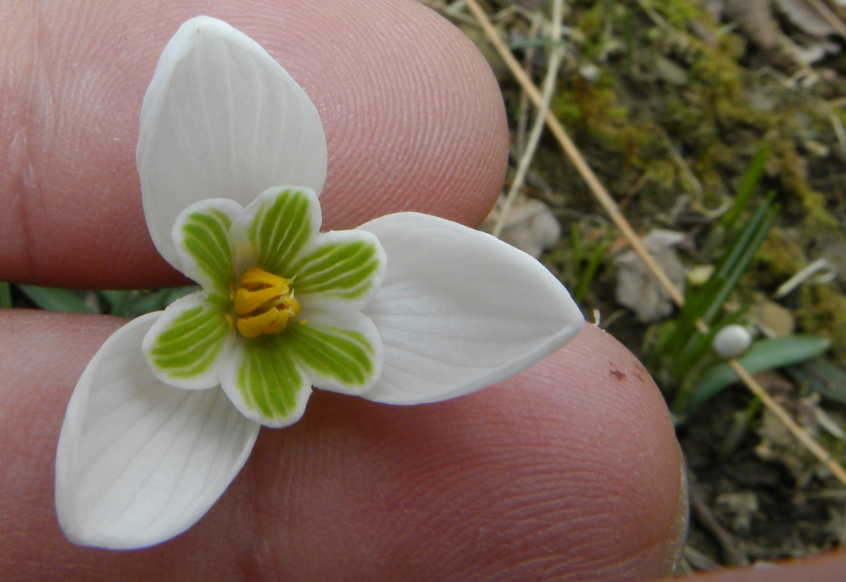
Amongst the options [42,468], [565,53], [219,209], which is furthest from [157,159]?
[565,53]

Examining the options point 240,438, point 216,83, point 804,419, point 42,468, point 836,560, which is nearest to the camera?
point 836,560

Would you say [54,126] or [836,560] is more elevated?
[836,560]

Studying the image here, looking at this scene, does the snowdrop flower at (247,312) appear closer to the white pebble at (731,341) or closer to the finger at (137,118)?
the finger at (137,118)

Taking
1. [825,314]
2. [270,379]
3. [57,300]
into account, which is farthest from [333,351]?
[825,314]

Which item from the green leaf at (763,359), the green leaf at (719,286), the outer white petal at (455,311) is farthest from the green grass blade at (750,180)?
the outer white petal at (455,311)

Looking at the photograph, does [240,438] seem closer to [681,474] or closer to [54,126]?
[54,126]

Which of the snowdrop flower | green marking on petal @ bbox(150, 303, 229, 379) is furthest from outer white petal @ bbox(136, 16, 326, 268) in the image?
green marking on petal @ bbox(150, 303, 229, 379)

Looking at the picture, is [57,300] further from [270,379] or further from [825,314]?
[825,314]

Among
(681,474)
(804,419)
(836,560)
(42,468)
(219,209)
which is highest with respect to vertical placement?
(836,560)
